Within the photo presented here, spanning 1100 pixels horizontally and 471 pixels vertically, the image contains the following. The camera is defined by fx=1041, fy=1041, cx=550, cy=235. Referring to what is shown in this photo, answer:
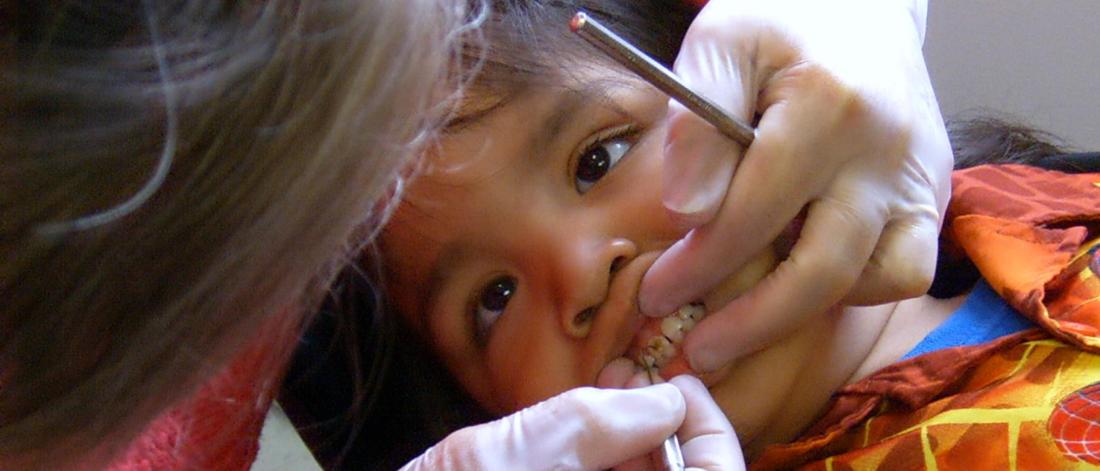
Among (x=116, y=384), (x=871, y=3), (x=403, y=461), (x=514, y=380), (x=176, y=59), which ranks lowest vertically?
(x=403, y=461)

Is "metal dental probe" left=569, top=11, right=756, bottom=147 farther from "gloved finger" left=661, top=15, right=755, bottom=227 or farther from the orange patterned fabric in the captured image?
the orange patterned fabric

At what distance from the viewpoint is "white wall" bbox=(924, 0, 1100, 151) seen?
107 cm

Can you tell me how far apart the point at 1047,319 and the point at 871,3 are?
244 mm

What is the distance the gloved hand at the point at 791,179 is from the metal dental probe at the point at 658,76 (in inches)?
0.5

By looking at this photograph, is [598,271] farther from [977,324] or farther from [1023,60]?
[1023,60]

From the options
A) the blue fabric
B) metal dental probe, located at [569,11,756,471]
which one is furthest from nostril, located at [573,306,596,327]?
the blue fabric

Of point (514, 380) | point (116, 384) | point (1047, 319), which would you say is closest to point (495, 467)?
point (514, 380)

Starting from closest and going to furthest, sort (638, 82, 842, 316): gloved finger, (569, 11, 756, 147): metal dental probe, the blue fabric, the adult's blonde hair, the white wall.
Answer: the adult's blonde hair, (569, 11, 756, 147): metal dental probe, (638, 82, 842, 316): gloved finger, the blue fabric, the white wall

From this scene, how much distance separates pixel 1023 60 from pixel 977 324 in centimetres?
48

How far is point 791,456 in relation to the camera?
70 centimetres

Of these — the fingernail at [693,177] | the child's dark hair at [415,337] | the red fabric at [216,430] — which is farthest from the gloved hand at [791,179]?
the red fabric at [216,430]

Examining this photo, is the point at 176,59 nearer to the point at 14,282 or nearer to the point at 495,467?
the point at 14,282

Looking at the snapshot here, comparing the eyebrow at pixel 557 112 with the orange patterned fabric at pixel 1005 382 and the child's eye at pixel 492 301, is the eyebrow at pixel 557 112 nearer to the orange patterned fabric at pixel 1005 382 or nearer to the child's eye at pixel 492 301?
the child's eye at pixel 492 301

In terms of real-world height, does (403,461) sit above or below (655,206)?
below
